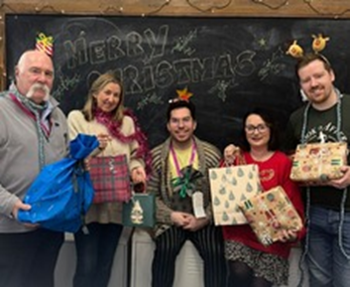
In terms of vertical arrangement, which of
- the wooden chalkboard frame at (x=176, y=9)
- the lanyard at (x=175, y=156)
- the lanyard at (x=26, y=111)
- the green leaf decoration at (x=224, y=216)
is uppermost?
the wooden chalkboard frame at (x=176, y=9)

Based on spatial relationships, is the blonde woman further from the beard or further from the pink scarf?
the beard

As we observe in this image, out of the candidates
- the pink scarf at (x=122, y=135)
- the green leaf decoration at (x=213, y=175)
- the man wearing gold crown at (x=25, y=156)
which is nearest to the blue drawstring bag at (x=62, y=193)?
the man wearing gold crown at (x=25, y=156)

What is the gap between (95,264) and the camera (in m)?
2.27

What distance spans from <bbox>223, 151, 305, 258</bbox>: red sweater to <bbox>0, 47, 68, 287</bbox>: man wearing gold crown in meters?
0.92

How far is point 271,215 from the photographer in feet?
6.66

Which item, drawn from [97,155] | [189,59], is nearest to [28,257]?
[97,155]

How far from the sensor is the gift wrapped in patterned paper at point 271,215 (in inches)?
79.4

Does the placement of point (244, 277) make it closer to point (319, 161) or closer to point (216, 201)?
point (216, 201)

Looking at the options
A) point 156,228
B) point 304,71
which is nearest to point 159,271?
point 156,228

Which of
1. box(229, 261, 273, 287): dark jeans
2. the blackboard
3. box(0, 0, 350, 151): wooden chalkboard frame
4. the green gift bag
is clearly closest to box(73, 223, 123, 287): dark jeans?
the green gift bag

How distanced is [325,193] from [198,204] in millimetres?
646

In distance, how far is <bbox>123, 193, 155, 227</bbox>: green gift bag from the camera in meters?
2.22

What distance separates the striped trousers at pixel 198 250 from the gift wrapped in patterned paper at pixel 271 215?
290mm

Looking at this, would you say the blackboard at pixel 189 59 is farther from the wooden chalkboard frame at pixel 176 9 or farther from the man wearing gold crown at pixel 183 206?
the man wearing gold crown at pixel 183 206
